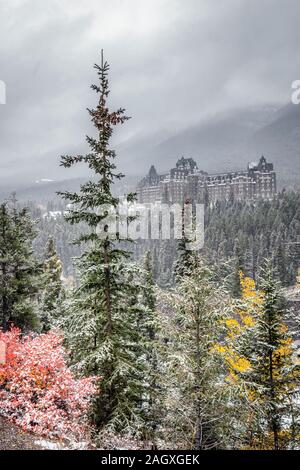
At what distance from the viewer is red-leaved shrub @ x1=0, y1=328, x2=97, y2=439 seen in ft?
46.6

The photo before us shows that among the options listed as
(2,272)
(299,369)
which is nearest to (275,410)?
(299,369)

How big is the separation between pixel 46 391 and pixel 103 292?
179 inches

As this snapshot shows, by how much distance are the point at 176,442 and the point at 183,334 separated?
3.98 m

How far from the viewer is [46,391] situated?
1524 cm

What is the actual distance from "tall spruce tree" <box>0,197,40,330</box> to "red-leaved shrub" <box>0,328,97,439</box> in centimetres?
966

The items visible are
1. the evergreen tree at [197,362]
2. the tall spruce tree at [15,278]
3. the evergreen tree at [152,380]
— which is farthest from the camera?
the tall spruce tree at [15,278]

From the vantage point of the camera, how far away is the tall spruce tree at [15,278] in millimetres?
25844

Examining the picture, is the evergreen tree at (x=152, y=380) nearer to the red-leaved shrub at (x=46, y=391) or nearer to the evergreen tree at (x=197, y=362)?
the evergreen tree at (x=197, y=362)

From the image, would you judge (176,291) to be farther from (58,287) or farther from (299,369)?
(58,287)

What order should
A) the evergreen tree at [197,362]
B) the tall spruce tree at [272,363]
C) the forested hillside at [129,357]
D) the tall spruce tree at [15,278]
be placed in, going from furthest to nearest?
1. the tall spruce tree at [15,278]
2. the tall spruce tree at [272,363]
3. the forested hillside at [129,357]
4. the evergreen tree at [197,362]

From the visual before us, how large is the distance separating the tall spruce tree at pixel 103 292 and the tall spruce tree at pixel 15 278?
1149 cm

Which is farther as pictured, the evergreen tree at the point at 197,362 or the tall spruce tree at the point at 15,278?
the tall spruce tree at the point at 15,278

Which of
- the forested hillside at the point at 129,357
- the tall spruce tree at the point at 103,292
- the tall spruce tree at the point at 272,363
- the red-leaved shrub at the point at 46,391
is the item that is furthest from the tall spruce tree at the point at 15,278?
the tall spruce tree at the point at 272,363
